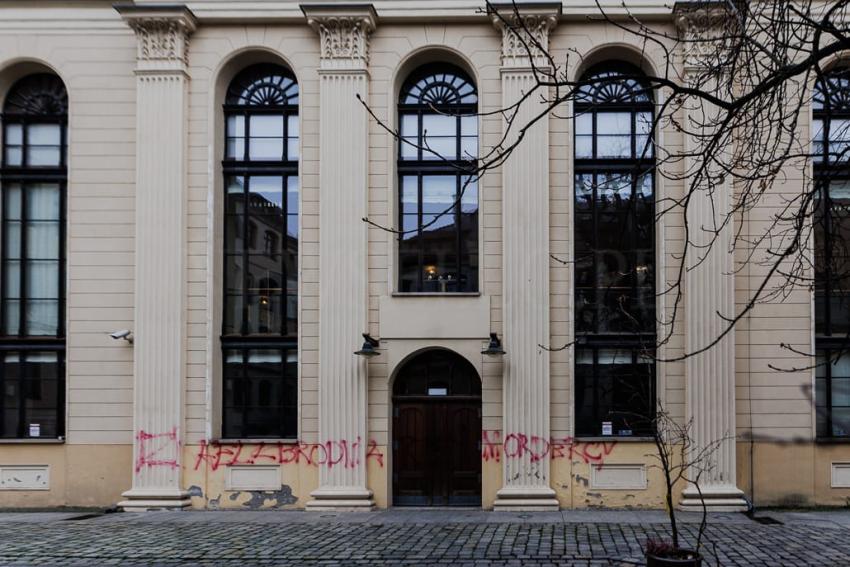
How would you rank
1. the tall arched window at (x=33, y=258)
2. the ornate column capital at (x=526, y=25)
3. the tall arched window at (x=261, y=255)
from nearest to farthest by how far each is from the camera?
the ornate column capital at (x=526, y=25) < the tall arched window at (x=261, y=255) < the tall arched window at (x=33, y=258)

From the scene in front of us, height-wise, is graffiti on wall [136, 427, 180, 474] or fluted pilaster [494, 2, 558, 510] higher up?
fluted pilaster [494, 2, 558, 510]

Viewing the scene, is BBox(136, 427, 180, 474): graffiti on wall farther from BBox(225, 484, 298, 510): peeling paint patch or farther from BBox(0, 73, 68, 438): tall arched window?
BBox(0, 73, 68, 438): tall arched window

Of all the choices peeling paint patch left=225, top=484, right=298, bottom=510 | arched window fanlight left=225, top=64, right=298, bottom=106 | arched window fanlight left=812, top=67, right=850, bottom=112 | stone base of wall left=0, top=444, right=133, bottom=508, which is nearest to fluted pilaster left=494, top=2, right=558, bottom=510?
peeling paint patch left=225, top=484, right=298, bottom=510

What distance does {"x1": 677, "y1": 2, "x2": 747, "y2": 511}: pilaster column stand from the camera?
17.5 m

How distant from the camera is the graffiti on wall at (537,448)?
17.8 metres

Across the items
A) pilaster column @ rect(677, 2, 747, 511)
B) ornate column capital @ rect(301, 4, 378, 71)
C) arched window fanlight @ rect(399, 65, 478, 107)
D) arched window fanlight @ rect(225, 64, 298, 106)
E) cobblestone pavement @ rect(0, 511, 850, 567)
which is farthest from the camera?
arched window fanlight @ rect(225, 64, 298, 106)

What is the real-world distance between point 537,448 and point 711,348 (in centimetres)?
412

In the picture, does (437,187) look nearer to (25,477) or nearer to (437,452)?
(437,452)

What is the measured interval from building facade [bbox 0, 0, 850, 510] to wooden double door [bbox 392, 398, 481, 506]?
2.6 inches

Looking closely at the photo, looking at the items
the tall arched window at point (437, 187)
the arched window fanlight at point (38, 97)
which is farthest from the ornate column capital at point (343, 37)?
the arched window fanlight at point (38, 97)

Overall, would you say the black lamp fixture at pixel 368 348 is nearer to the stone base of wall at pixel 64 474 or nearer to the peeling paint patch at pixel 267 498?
the peeling paint patch at pixel 267 498

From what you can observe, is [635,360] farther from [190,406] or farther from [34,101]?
[34,101]

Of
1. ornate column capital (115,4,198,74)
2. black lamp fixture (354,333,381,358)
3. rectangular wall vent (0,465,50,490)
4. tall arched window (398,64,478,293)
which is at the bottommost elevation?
rectangular wall vent (0,465,50,490)

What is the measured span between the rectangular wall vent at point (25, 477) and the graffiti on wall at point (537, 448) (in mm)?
9599
